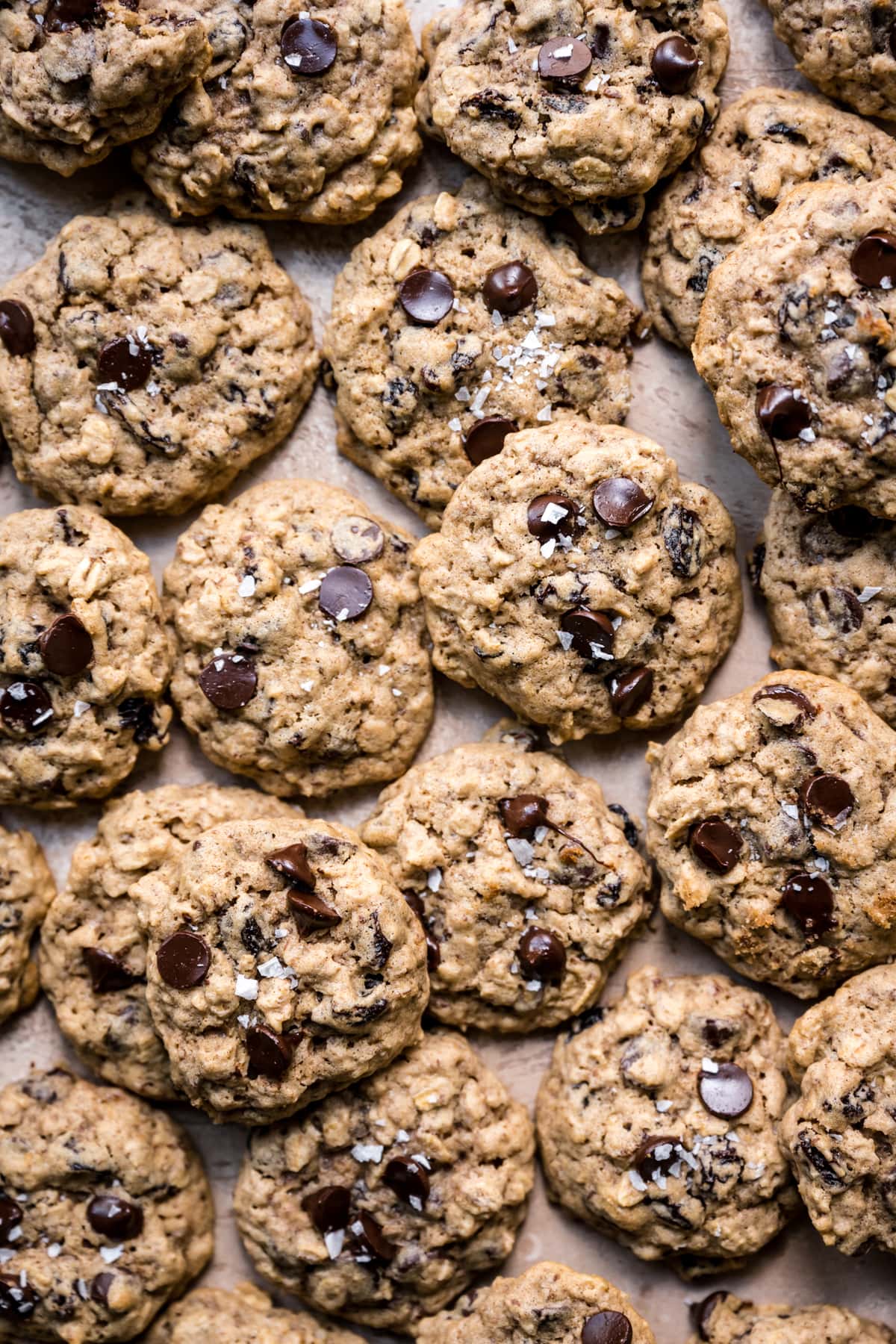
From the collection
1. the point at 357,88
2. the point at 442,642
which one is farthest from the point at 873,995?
the point at 357,88

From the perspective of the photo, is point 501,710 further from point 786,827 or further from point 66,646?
point 66,646

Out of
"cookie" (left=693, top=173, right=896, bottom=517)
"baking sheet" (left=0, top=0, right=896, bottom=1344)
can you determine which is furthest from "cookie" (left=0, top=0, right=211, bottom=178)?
"cookie" (left=693, top=173, right=896, bottom=517)

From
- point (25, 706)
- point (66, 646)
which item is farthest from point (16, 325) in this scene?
point (25, 706)

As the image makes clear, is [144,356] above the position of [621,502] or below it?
below

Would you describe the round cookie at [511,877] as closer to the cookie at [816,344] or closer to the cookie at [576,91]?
the cookie at [816,344]

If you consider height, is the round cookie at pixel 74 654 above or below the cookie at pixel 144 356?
below

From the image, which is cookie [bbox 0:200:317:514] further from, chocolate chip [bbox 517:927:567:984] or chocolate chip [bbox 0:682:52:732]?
chocolate chip [bbox 517:927:567:984]

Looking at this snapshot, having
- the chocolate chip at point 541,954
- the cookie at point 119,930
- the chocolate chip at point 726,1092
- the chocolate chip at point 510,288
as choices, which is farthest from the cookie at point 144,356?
the chocolate chip at point 726,1092

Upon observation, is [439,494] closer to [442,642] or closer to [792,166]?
[442,642]
